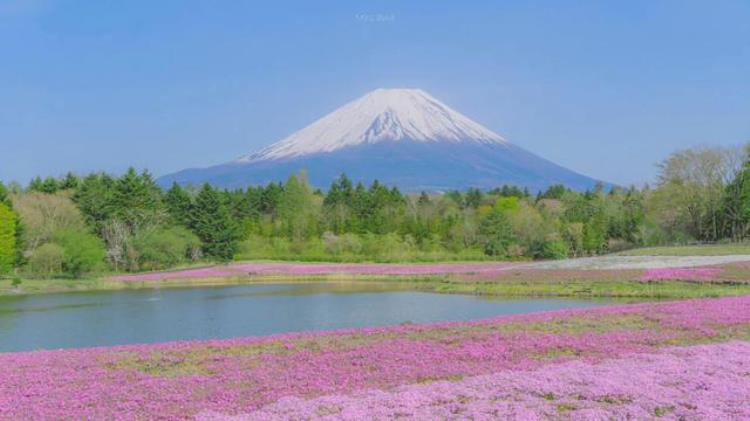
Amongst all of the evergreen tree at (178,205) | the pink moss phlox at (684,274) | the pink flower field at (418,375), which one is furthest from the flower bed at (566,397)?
the evergreen tree at (178,205)

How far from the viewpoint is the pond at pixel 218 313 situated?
88.2 ft

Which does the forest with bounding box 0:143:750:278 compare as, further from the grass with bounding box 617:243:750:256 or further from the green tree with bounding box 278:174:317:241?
the grass with bounding box 617:243:750:256

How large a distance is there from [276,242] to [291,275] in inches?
1025

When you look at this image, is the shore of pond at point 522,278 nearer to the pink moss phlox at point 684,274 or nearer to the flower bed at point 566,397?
the pink moss phlox at point 684,274

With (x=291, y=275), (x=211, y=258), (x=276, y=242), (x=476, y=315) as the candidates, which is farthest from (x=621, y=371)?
(x=276, y=242)

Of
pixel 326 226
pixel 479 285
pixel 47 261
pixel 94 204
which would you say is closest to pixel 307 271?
pixel 47 261

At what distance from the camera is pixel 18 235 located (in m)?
63.3

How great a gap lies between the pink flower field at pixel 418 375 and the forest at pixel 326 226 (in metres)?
50.4

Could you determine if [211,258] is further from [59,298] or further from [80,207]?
[59,298]

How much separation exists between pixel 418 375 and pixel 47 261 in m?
57.6

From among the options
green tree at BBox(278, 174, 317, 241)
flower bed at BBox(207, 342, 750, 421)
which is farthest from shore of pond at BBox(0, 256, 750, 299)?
green tree at BBox(278, 174, 317, 241)

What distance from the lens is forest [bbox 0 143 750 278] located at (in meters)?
66.6

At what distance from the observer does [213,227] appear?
7819 centimetres

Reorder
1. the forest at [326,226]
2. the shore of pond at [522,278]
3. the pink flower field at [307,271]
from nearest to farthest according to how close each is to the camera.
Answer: the shore of pond at [522,278] → the pink flower field at [307,271] → the forest at [326,226]
